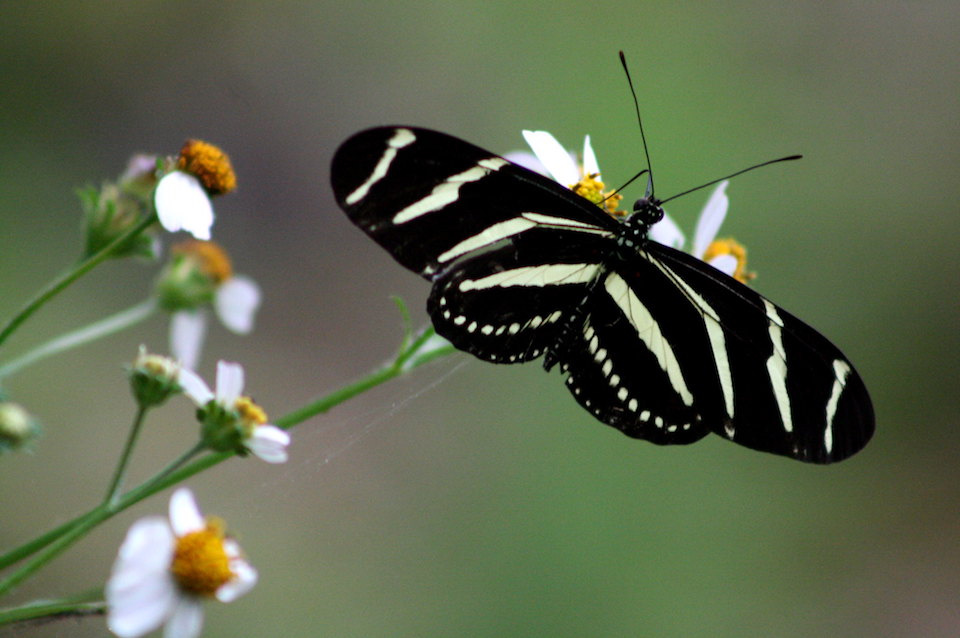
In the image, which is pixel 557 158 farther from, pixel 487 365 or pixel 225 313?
pixel 487 365

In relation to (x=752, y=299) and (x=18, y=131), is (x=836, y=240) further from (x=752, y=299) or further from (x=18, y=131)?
(x=18, y=131)

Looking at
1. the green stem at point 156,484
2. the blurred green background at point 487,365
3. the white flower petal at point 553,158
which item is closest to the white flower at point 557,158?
the white flower petal at point 553,158

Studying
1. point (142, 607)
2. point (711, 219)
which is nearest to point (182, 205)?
point (142, 607)

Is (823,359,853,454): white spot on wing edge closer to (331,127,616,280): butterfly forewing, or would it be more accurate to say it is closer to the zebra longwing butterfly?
the zebra longwing butterfly

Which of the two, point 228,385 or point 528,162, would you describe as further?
point 528,162

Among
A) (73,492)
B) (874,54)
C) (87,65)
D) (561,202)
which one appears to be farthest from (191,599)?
(874,54)

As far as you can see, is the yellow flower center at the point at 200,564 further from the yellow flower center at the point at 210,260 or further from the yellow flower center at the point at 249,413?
the yellow flower center at the point at 210,260
